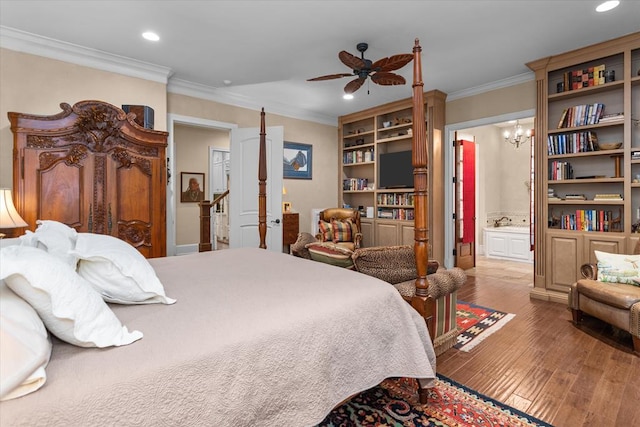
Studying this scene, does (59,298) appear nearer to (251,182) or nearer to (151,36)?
(151,36)

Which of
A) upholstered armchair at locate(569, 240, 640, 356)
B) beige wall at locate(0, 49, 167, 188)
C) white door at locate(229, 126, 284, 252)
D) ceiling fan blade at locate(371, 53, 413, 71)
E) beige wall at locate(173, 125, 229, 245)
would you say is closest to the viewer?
upholstered armchair at locate(569, 240, 640, 356)

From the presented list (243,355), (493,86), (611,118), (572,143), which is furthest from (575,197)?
(243,355)

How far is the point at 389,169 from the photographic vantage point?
5.68m

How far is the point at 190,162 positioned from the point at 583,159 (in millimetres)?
6589

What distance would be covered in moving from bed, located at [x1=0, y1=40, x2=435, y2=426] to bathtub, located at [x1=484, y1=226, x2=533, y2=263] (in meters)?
5.50

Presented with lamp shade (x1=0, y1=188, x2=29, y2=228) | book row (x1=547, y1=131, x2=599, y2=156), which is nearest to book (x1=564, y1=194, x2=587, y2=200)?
book row (x1=547, y1=131, x2=599, y2=156)

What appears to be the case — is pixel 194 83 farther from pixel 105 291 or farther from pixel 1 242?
pixel 105 291

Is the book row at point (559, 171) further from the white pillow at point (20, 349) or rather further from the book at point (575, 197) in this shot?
the white pillow at point (20, 349)

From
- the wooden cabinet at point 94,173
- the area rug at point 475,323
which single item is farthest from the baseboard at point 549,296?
the wooden cabinet at point 94,173

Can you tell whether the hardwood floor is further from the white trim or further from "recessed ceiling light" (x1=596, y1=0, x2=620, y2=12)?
the white trim

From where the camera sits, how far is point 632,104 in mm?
3512

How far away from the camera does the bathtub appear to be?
6.29 metres

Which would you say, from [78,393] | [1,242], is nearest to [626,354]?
[78,393]

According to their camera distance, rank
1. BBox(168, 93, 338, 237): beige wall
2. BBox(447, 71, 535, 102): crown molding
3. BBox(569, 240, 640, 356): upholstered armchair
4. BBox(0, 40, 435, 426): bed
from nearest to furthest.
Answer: BBox(0, 40, 435, 426): bed, BBox(569, 240, 640, 356): upholstered armchair, BBox(447, 71, 535, 102): crown molding, BBox(168, 93, 338, 237): beige wall
